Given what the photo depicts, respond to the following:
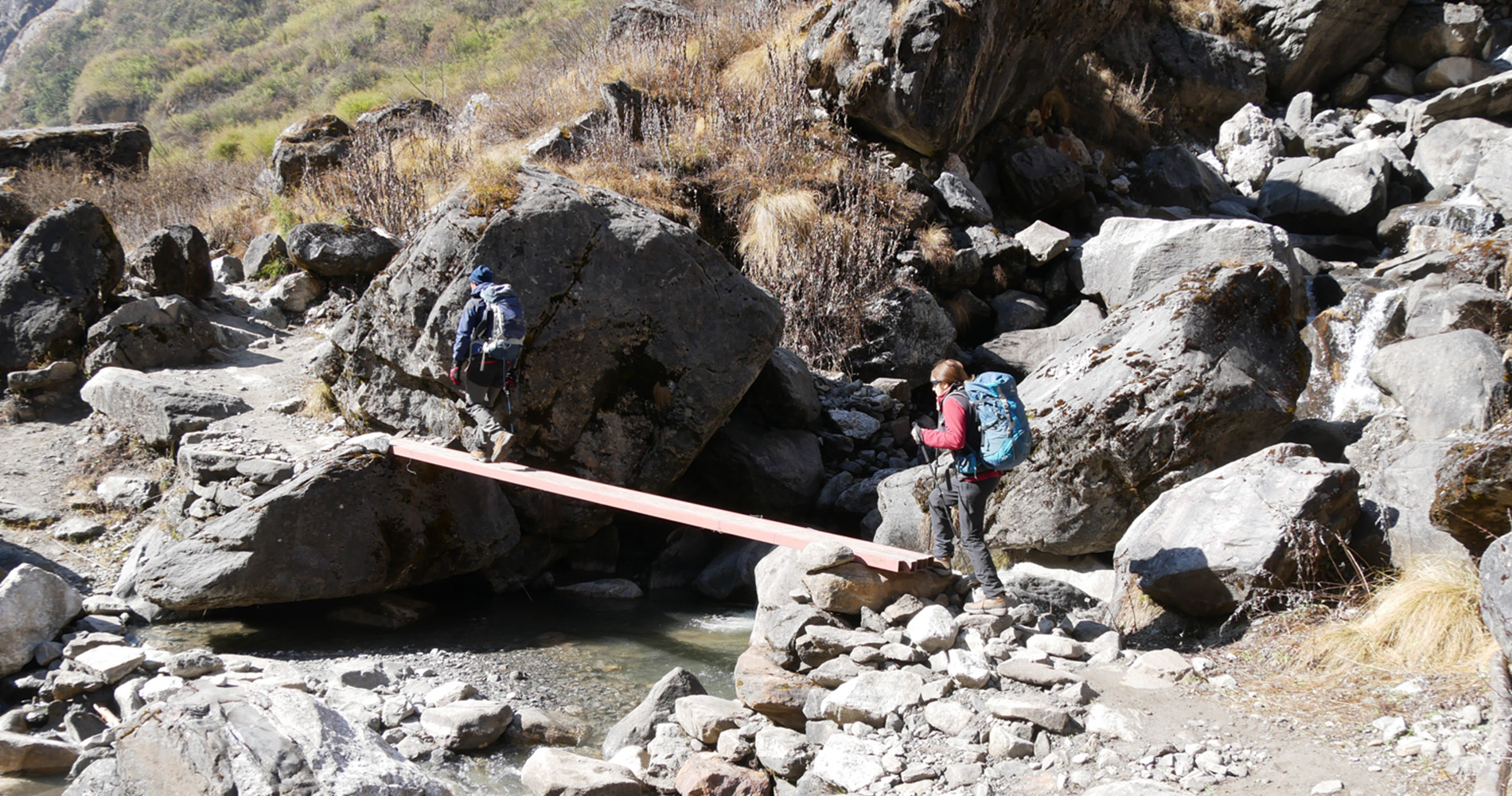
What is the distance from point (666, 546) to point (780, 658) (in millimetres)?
4331

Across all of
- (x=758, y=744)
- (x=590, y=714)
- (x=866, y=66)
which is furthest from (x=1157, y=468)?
(x=866, y=66)

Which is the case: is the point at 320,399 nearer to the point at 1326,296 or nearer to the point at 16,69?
the point at 1326,296

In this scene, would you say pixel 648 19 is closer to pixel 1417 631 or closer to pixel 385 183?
pixel 385 183

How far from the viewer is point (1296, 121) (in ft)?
58.7

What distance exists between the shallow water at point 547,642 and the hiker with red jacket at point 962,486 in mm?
1915

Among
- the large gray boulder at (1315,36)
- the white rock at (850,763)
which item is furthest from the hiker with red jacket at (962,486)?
the large gray boulder at (1315,36)

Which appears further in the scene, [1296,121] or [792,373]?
[1296,121]

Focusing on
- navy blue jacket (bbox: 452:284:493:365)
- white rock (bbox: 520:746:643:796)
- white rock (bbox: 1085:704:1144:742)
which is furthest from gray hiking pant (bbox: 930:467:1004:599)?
navy blue jacket (bbox: 452:284:493:365)

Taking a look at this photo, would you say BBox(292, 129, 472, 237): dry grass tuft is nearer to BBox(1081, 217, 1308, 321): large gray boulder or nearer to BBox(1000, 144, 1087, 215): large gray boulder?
BBox(1000, 144, 1087, 215): large gray boulder

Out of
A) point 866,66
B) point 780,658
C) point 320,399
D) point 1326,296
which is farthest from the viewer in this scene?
point 866,66

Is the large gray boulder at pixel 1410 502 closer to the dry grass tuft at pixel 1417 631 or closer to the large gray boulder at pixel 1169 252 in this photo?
the dry grass tuft at pixel 1417 631

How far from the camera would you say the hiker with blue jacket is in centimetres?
705

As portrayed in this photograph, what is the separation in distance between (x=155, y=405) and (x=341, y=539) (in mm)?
3065

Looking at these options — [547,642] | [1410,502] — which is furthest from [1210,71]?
[547,642]
